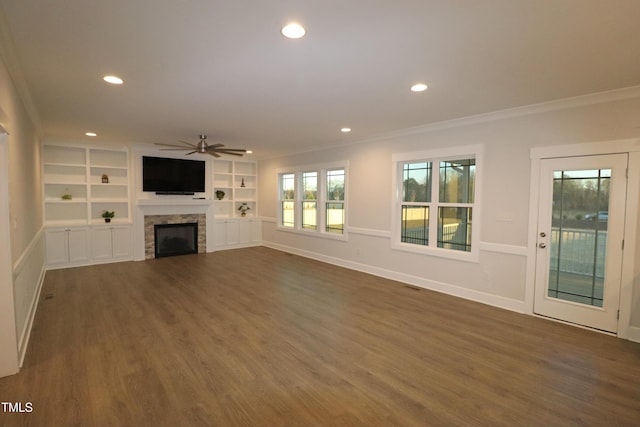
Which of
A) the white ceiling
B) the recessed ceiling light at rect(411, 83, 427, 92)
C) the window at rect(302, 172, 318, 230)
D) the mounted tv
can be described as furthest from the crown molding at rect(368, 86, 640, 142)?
the mounted tv

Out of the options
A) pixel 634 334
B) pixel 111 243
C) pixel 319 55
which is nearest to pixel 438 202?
pixel 634 334

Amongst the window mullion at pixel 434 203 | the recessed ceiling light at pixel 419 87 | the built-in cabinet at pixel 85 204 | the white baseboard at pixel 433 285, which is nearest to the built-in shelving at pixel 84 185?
the built-in cabinet at pixel 85 204

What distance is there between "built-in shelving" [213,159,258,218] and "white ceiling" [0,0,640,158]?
4284 millimetres

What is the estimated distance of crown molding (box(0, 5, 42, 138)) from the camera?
2107mm

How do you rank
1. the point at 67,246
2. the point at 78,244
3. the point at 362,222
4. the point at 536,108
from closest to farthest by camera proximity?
the point at 536,108 < the point at 362,222 < the point at 67,246 < the point at 78,244

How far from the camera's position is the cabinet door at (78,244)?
6129 mm

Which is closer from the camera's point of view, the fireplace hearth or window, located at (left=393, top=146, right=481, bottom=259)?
window, located at (left=393, top=146, right=481, bottom=259)

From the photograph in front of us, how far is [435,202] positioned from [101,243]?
6.74 m

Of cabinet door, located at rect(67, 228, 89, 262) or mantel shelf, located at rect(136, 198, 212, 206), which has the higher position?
mantel shelf, located at rect(136, 198, 212, 206)

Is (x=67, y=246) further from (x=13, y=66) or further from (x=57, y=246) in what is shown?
(x=13, y=66)

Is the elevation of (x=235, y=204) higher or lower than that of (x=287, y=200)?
lower

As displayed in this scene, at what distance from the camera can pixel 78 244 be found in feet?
20.4

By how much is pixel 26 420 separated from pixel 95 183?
571 cm

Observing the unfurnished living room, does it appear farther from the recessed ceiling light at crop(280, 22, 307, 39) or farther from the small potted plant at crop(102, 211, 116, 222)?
the small potted plant at crop(102, 211, 116, 222)
